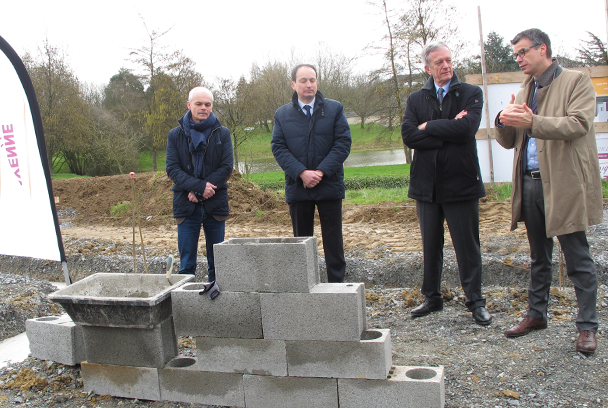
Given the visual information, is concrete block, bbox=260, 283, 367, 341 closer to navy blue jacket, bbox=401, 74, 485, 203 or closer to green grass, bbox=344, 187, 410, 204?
navy blue jacket, bbox=401, 74, 485, 203

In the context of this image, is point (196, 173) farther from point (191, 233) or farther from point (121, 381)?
point (121, 381)

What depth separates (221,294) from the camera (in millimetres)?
2881

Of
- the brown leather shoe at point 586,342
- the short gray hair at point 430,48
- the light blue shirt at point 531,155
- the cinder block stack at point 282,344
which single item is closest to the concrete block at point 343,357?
the cinder block stack at point 282,344

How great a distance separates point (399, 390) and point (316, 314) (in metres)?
0.61

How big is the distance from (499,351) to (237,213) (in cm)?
765

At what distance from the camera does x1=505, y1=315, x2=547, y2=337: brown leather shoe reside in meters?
3.51

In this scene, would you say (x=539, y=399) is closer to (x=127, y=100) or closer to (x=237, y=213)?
(x=237, y=213)

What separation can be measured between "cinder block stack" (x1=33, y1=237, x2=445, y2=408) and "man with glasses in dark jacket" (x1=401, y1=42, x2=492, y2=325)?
1.31 metres

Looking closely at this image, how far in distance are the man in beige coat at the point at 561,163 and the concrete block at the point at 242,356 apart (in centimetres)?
195

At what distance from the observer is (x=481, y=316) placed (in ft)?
12.5

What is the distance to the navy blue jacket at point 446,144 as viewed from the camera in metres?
3.73

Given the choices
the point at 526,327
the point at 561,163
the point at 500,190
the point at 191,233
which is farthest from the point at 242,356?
the point at 500,190

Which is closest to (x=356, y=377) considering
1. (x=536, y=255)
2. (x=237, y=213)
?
(x=536, y=255)

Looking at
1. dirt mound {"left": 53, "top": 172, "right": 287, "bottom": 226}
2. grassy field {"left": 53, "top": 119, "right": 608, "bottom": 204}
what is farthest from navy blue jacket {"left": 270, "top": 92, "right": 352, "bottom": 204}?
grassy field {"left": 53, "top": 119, "right": 608, "bottom": 204}
